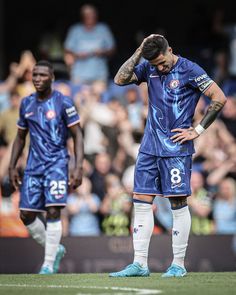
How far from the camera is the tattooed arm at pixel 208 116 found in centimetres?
942

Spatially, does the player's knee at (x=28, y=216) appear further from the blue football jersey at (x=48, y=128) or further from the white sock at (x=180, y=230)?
the white sock at (x=180, y=230)

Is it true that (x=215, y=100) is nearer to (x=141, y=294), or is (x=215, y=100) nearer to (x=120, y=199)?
(x=141, y=294)

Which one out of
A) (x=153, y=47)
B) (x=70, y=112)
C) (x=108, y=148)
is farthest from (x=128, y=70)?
(x=108, y=148)

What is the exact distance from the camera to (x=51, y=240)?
1134cm

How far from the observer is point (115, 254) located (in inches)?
563

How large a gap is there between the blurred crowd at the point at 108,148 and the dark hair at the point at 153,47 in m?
5.73

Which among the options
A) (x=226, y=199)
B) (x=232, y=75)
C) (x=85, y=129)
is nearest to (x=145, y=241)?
(x=226, y=199)

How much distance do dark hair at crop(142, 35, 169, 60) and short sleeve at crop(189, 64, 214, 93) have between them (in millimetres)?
377

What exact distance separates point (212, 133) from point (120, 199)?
195 centimetres

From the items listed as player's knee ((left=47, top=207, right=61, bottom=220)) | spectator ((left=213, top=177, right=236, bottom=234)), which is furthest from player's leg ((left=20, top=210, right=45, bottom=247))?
spectator ((left=213, top=177, right=236, bottom=234))

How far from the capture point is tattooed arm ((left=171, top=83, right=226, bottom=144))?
942cm

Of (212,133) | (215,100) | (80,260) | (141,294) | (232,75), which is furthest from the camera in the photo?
(232,75)

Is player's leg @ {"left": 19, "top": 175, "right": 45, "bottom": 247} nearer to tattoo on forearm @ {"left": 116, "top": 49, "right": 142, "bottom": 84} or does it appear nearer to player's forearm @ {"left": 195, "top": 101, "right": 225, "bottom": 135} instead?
tattoo on forearm @ {"left": 116, "top": 49, "right": 142, "bottom": 84}

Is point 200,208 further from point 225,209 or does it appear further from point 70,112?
point 70,112
